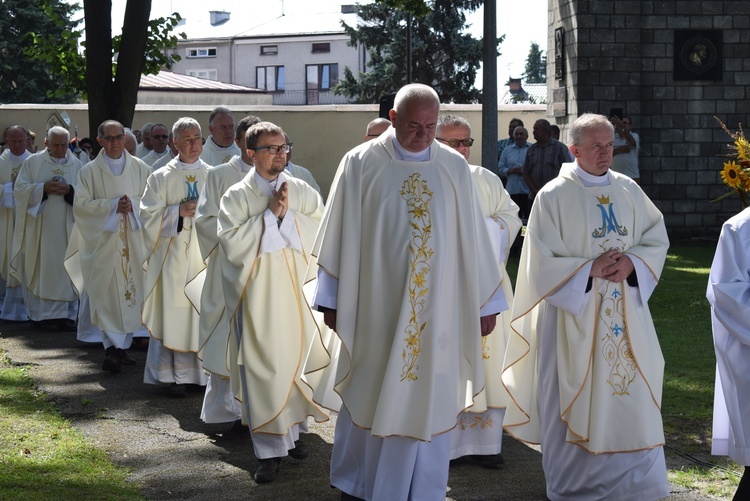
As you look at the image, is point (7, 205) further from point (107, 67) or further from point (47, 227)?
point (107, 67)

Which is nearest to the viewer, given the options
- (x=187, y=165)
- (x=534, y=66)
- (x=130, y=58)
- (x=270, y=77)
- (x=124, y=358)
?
(x=187, y=165)

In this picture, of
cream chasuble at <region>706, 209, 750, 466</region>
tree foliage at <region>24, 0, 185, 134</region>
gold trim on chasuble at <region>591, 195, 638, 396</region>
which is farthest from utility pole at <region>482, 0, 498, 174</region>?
cream chasuble at <region>706, 209, 750, 466</region>

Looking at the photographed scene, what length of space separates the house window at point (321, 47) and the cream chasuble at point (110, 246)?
53.1 m

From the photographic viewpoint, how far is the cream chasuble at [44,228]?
12.5 m

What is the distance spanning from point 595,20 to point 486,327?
46.8ft

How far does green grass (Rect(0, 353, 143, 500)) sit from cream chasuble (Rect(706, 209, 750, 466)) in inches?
123

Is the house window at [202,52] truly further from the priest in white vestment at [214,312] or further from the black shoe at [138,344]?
the priest in white vestment at [214,312]

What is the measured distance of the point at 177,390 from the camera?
28.7 feet

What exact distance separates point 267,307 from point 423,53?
37.8 meters

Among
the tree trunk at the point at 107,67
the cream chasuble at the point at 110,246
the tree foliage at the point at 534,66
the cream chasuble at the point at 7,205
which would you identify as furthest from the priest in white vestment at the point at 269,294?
the tree foliage at the point at 534,66

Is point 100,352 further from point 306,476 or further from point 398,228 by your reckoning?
point 398,228

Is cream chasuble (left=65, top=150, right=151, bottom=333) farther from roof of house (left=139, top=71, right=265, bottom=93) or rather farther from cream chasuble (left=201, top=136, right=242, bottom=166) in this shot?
roof of house (left=139, top=71, right=265, bottom=93)

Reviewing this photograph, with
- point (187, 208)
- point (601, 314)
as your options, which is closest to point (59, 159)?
point (187, 208)

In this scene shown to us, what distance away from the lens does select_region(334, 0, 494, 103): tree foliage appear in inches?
1678
